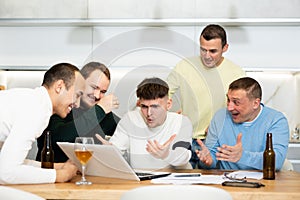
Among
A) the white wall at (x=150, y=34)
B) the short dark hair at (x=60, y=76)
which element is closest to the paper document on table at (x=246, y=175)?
the short dark hair at (x=60, y=76)

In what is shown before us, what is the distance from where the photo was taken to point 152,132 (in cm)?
275

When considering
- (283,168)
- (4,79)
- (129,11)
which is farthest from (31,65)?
(283,168)

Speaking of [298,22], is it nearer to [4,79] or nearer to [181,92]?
[181,92]

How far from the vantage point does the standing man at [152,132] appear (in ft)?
8.64

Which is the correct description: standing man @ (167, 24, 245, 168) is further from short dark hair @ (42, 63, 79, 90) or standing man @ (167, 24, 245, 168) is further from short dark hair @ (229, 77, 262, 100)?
short dark hair @ (42, 63, 79, 90)

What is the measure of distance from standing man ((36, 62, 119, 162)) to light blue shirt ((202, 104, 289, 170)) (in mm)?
543

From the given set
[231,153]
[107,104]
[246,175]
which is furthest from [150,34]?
[246,175]

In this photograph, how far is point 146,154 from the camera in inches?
106

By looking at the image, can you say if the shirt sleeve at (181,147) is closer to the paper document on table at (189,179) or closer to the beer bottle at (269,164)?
the paper document on table at (189,179)

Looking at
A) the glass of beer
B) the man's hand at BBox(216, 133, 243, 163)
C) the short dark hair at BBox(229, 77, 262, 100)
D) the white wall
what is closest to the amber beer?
the glass of beer

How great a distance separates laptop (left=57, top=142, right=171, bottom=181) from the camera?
2.13 m

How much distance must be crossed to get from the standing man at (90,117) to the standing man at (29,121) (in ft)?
1.50

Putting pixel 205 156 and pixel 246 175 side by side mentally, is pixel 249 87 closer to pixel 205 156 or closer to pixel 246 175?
pixel 205 156

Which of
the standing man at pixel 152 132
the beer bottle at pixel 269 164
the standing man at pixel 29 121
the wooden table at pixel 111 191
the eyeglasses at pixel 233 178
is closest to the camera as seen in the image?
the wooden table at pixel 111 191
